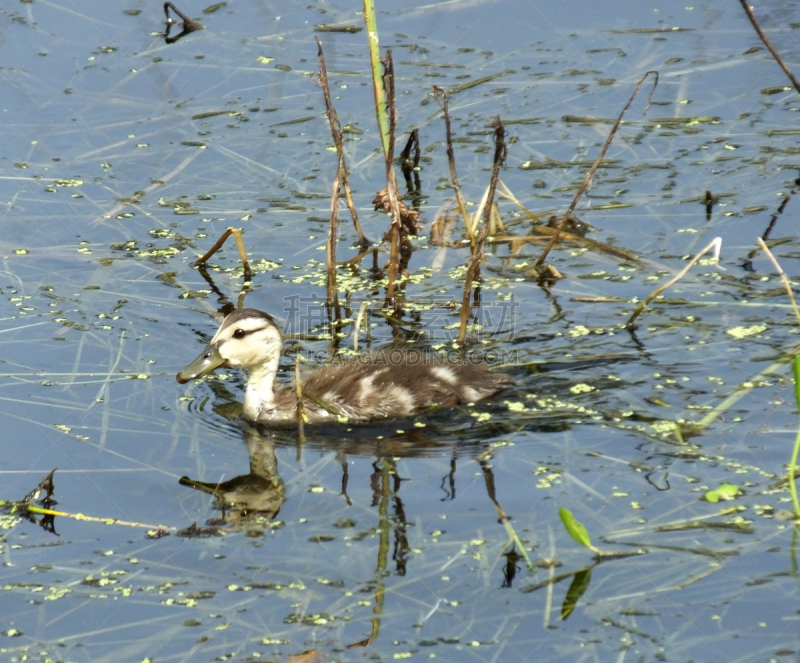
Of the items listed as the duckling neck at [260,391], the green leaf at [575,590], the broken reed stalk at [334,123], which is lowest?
the green leaf at [575,590]

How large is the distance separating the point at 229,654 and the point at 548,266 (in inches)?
152

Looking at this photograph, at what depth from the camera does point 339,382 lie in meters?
6.13

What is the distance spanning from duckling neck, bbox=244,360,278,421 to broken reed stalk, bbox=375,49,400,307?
0.98 m

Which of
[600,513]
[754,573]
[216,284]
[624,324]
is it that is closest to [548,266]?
[624,324]

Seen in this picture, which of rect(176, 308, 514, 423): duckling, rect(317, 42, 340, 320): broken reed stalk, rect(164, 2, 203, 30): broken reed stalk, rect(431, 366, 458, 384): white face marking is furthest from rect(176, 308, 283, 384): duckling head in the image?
rect(164, 2, 203, 30): broken reed stalk

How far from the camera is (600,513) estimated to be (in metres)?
4.96

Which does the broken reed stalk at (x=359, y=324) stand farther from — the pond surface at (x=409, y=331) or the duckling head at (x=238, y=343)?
the duckling head at (x=238, y=343)

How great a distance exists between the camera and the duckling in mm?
6121

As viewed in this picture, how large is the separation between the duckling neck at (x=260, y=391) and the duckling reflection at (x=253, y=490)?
1.20 ft

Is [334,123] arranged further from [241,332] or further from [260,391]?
[260,391]

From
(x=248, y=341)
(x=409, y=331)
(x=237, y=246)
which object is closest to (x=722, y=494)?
(x=409, y=331)

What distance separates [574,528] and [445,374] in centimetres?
197

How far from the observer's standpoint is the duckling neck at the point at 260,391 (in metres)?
6.25

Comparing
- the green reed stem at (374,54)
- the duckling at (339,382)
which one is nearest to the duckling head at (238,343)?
the duckling at (339,382)
